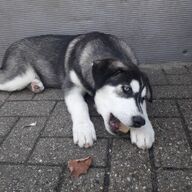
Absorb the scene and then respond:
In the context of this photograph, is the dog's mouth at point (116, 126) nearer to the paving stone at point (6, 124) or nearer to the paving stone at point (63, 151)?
the paving stone at point (63, 151)

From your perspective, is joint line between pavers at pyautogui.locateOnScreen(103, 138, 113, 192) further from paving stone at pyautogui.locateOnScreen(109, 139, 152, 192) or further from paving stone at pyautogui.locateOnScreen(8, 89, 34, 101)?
paving stone at pyautogui.locateOnScreen(8, 89, 34, 101)

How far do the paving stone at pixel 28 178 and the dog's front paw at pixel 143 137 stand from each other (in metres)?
0.73

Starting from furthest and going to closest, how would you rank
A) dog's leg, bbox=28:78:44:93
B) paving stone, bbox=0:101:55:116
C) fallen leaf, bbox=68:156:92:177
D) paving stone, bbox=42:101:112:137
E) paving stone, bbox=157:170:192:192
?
dog's leg, bbox=28:78:44:93
paving stone, bbox=0:101:55:116
paving stone, bbox=42:101:112:137
fallen leaf, bbox=68:156:92:177
paving stone, bbox=157:170:192:192

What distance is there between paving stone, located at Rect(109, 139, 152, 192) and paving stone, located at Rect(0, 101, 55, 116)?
112 cm

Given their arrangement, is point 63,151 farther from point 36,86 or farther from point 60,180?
point 36,86

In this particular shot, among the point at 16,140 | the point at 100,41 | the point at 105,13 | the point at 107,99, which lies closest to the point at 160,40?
the point at 105,13

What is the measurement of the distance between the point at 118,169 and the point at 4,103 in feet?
6.59

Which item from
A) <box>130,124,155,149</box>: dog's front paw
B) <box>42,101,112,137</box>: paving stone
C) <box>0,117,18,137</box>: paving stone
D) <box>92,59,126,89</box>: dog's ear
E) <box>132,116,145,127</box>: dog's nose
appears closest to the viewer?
<box>132,116,145,127</box>: dog's nose

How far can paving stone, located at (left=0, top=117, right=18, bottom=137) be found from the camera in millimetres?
3438

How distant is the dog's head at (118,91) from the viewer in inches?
117

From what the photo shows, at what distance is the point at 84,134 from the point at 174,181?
924 mm

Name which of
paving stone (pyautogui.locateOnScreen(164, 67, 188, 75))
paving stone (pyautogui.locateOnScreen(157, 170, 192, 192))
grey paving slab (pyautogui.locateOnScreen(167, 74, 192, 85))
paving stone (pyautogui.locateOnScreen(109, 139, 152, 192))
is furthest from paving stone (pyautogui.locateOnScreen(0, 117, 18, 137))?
paving stone (pyautogui.locateOnScreen(164, 67, 188, 75))

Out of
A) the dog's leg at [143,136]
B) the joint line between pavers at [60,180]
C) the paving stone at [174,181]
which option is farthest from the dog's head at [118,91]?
the joint line between pavers at [60,180]

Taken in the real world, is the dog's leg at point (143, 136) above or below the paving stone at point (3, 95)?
above
